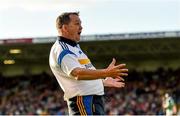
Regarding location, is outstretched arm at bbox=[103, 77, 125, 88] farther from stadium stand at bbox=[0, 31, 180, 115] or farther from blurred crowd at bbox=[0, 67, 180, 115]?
stadium stand at bbox=[0, 31, 180, 115]

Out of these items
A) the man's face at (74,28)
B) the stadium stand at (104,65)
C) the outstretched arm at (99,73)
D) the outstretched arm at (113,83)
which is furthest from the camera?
the stadium stand at (104,65)

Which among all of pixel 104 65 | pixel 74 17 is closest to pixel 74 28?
pixel 74 17

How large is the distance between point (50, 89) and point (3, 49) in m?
2.98

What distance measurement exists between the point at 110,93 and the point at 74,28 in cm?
2042

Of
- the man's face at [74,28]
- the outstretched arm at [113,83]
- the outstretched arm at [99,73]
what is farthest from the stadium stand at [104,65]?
the outstretched arm at [99,73]

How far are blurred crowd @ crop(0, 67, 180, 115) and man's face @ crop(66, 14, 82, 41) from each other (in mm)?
18475

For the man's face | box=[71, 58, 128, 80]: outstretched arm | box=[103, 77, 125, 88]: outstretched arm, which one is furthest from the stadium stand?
box=[71, 58, 128, 80]: outstretched arm

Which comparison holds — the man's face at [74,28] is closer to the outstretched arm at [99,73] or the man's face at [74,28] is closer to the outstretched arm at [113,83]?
the outstretched arm at [99,73]

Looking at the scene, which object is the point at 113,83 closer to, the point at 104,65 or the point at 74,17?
the point at 74,17

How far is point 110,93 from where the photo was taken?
26047 mm

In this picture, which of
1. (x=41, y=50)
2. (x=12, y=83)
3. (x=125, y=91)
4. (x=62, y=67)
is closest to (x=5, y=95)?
(x=12, y=83)

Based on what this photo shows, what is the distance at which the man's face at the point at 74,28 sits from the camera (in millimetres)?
5719

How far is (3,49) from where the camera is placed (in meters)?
29.2

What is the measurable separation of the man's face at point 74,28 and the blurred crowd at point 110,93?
18.5 meters
